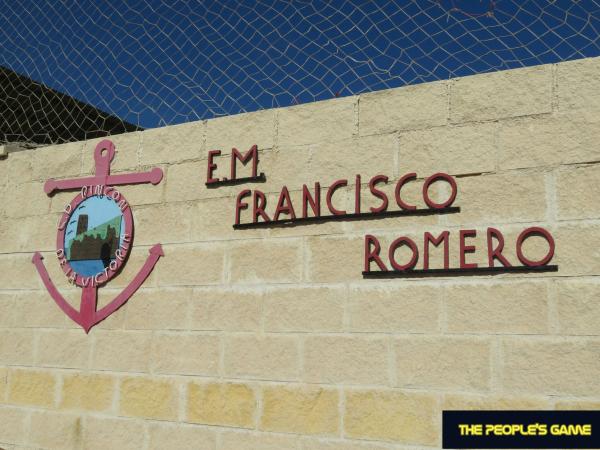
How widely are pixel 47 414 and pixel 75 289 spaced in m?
0.75

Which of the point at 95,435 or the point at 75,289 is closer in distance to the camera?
the point at 95,435

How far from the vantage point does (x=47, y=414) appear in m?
3.87

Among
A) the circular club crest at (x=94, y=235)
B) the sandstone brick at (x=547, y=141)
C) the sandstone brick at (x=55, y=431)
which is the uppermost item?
the sandstone brick at (x=547, y=141)

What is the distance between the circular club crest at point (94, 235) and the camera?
382 cm

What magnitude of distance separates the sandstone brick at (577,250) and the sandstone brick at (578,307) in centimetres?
6

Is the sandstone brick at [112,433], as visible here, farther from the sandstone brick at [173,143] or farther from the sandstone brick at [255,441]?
the sandstone brick at [173,143]

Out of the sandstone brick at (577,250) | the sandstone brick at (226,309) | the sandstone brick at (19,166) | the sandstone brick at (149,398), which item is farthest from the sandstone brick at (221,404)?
the sandstone brick at (19,166)

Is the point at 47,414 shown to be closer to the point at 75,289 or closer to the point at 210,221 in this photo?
the point at 75,289

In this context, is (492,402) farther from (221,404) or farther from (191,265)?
(191,265)

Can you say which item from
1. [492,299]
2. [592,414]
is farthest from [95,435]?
[592,414]

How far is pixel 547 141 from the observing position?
112 inches

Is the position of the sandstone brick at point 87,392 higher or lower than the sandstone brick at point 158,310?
lower

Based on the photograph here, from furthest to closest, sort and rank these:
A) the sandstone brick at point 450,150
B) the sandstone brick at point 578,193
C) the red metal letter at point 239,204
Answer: the red metal letter at point 239,204
the sandstone brick at point 450,150
the sandstone brick at point 578,193

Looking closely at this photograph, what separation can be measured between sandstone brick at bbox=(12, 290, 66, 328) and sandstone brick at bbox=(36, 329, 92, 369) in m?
0.06
